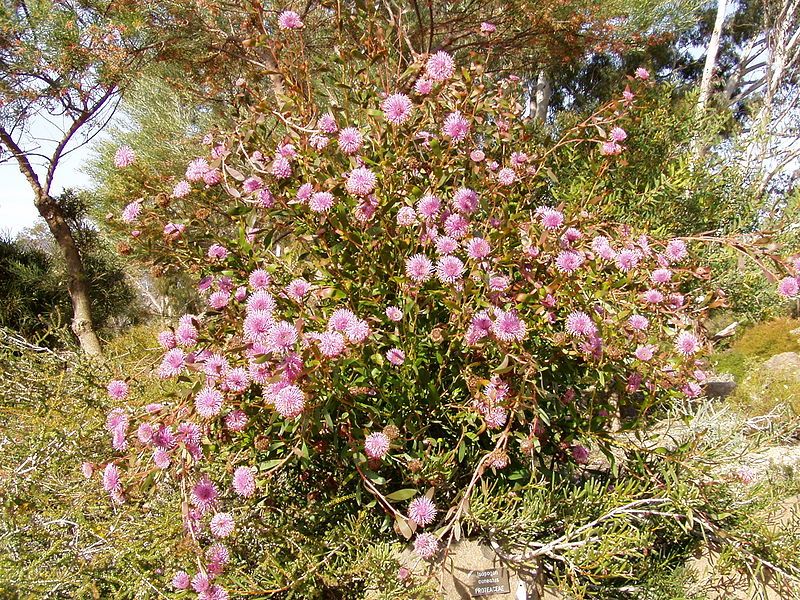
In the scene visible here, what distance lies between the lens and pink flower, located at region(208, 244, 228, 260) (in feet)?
5.87

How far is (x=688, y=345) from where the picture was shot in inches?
68.5

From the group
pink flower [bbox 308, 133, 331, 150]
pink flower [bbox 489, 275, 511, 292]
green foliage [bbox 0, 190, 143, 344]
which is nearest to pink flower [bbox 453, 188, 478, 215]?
pink flower [bbox 489, 275, 511, 292]

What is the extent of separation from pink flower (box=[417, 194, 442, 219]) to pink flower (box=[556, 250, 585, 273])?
373 mm

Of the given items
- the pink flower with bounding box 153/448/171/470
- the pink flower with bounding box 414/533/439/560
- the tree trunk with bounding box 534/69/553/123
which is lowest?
the tree trunk with bounding box 534/69/553/123

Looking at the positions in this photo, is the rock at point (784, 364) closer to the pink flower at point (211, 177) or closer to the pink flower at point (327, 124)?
the pink flower at point (327, 124)

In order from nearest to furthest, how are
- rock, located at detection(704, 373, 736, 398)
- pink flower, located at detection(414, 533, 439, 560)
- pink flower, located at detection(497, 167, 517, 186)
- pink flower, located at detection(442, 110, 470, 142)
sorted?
pink flower, located at detection(414, 533, 439, 560), pink flower, located at detection(442, 110, 470, 142), pink flower, located at detection(497, 167, 517, 186), rock, located at detection(704, 373, 736, 398)

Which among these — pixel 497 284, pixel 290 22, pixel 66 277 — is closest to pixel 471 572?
pixel 497 284

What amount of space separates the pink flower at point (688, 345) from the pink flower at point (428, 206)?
2.74ft

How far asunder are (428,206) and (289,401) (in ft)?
2.25

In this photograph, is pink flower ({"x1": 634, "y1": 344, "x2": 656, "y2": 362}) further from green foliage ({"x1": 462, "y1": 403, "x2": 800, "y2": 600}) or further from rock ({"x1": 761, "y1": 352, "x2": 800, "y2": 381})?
rock ({"x1": 761, "y1": 352, "x2": 800, "y2": 381})

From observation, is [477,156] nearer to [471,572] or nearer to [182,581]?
[471,572]

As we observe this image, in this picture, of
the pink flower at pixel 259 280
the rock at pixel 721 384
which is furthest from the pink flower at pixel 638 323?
the rock at pixel 721 384

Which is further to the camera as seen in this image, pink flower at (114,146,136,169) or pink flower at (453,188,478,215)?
pink flower at (114,146,136,169)

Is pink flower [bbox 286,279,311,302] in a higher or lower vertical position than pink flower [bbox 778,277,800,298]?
higher
